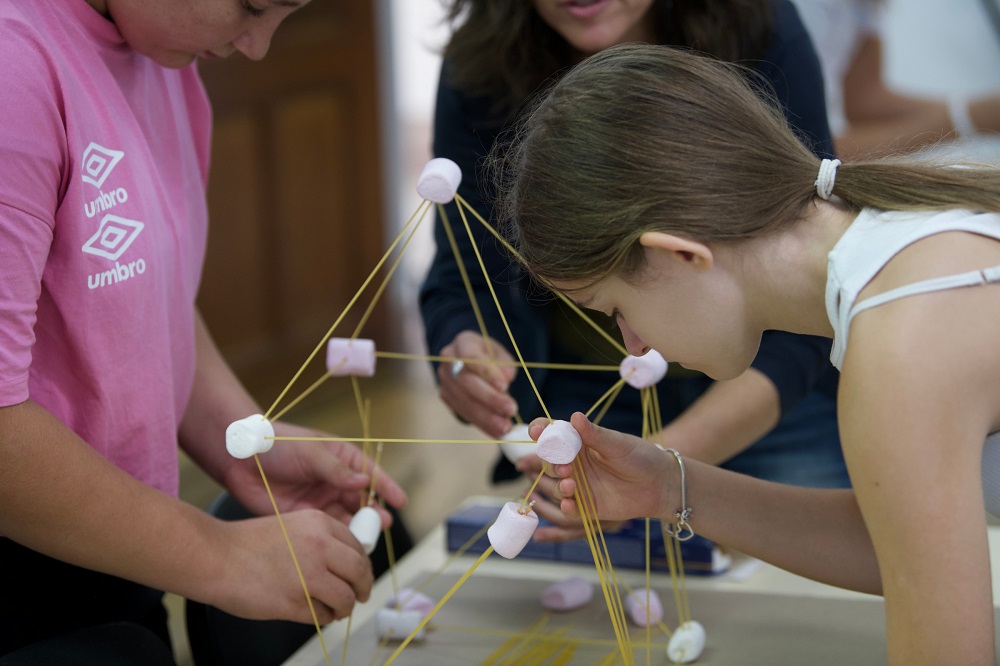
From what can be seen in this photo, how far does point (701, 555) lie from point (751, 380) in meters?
0.25

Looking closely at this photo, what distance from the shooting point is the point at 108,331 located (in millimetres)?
1061

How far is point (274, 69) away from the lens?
11.8 ft

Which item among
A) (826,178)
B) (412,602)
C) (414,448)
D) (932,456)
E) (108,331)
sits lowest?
(414,448)

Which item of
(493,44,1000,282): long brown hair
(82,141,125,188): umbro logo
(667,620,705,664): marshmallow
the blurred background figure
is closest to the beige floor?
the blurred background figure

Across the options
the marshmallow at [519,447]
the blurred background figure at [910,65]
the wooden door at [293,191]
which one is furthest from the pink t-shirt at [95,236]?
the wooden door at [293,191]

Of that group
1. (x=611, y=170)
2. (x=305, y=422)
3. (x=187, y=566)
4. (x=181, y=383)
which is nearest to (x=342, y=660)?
(x=187, y=566)

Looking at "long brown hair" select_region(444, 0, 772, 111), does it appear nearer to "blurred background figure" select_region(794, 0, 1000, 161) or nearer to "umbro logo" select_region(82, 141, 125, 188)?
"umbro logo" select_region(82, 141, 125, 188)

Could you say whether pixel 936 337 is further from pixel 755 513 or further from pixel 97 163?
pixel 97 163

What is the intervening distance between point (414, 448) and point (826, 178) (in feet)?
8.57

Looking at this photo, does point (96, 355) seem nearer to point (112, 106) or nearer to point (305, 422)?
point (112, 106)

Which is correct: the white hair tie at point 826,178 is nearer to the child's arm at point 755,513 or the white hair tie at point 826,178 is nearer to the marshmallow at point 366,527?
the child's arm at point 755,513

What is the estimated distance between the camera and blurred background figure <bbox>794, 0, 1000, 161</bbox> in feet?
8.73

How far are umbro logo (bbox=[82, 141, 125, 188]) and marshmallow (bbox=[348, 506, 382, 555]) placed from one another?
47 cm

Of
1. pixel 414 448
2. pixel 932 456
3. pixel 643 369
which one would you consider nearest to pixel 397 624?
pixel 643 369
